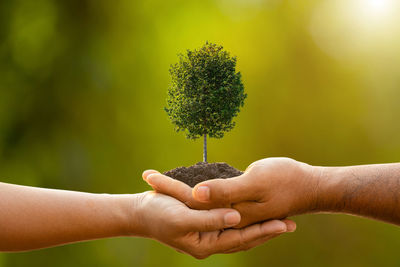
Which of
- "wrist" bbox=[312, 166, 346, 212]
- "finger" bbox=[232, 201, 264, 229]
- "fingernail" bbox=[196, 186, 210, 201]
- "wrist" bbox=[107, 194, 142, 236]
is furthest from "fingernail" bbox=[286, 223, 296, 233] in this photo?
"wrist" bbox=[107, 194, 142, 236]

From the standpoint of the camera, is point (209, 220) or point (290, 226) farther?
point (290, 226)

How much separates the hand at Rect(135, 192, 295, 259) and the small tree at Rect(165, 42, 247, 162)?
545 millimetres

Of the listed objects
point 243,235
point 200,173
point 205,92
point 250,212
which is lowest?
point 243,235

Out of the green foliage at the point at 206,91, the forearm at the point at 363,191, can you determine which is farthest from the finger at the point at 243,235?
the green foliage at the point at 206,91

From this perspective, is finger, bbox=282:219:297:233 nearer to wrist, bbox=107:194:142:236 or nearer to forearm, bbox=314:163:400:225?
forearm, bbox=314:163:400:225

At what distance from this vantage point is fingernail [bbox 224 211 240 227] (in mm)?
2170

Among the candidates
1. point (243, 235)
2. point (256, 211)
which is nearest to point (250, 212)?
point (256, 211)

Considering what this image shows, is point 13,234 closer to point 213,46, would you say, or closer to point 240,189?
point 240,189

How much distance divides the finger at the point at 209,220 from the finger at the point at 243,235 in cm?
9

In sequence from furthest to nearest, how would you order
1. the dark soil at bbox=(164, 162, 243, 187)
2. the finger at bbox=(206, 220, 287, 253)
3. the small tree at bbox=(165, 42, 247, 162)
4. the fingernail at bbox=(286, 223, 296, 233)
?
the small tree at bbox=(165, 42, 247, 162) < the dark soil at bbox=(164, 162, 243, 187) < the fingernail at bbox=(286, 223, 296, 233) < the finger at bbox=(206, 220, 287, 253)

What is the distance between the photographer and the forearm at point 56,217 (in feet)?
7.70

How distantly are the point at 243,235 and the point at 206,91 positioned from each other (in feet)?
3.08

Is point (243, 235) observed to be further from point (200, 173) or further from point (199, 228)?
point (200, 173)

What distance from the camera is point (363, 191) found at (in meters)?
2.52
